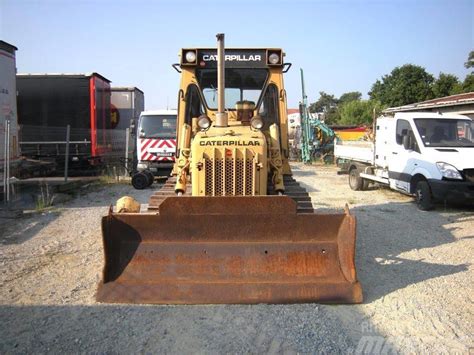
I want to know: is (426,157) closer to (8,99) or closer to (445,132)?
(445,132)

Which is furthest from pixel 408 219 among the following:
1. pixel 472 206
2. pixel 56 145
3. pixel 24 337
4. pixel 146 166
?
pixel 56 145

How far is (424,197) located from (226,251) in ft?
21.6

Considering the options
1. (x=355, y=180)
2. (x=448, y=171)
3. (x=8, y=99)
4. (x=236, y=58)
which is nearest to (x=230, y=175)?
(x=236, y=58)

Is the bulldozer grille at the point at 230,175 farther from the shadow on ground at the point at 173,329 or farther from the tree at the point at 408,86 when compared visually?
the tree at the point at 408,86

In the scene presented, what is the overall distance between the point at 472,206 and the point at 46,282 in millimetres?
9387

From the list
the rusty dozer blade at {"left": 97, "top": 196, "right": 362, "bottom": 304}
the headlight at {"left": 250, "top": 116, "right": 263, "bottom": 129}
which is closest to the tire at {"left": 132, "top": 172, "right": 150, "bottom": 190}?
the headlight at {"left": 250, "top": 116, "right": 263, "bottom": 129}

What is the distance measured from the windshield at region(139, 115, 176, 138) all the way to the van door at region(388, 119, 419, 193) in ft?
22.3

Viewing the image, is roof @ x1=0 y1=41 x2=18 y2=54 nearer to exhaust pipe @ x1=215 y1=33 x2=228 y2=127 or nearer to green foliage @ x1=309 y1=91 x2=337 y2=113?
exhaust pipe @ x1=215 y1=33 x2=228 y2=127

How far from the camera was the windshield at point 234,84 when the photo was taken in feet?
21.9

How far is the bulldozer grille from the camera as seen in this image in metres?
5.12

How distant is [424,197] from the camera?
31.7 ft

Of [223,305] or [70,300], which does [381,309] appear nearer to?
[223,305]

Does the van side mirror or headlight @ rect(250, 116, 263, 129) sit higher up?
headlight @ rect(250, 116, 263, 129)

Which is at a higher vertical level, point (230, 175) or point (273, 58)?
point (273, 58)
